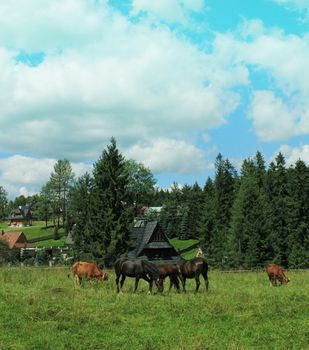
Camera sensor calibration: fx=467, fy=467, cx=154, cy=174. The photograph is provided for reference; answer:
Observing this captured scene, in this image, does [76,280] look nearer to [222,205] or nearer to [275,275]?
[275,275]

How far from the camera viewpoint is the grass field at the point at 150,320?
10578 mm

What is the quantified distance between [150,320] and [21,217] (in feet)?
517

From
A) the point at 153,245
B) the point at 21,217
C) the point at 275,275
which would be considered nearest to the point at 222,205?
the point at 153,245

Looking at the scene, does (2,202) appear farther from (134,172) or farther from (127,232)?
(127,232)

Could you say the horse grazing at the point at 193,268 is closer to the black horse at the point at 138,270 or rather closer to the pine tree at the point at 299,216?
the black horse at the point at 138,270

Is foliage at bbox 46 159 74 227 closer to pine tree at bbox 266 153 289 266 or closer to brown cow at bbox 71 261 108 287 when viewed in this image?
pine tree at bbox 266 153 289 266

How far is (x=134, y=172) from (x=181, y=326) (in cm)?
9856

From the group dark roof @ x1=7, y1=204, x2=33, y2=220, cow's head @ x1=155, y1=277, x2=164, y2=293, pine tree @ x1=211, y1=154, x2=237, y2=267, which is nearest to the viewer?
cow's head @ x1=155, y1=277, x2=164, y2=293

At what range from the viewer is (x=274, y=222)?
188 feet

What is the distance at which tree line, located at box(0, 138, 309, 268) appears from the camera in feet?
133

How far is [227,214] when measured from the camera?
72.4 meters

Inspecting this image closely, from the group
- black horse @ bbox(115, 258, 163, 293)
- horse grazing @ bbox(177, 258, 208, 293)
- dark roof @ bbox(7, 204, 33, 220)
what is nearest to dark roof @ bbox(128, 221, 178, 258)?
horse grazing @ bbox(177, 258, 208, 293)

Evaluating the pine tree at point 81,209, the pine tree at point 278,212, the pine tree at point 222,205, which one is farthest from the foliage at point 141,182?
the pine tree at point 81,209

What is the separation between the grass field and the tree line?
74.0ft
